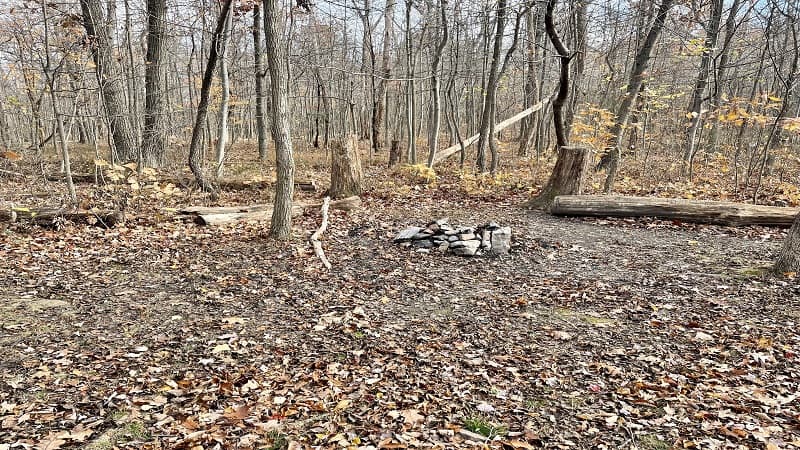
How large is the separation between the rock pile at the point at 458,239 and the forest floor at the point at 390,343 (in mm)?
201

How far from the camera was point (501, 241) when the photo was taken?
7297 millimetres

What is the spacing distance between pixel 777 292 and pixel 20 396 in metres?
7.38

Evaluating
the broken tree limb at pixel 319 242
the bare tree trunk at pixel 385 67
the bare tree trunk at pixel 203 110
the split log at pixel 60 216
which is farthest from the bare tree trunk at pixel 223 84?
the bare tree trunk at pixel 385 67

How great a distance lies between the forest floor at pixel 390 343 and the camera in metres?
3.19

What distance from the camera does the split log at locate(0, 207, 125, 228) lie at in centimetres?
731

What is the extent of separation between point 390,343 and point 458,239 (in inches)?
129

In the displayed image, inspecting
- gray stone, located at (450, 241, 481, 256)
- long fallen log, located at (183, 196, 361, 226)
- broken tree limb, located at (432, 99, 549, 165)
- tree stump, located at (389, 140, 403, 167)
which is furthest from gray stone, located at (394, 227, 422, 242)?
tree stump, located at (389, 140, 403, 167)

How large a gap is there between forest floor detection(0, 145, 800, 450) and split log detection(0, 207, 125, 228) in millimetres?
277

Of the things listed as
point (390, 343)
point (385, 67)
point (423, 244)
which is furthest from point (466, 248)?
point (385, 67)

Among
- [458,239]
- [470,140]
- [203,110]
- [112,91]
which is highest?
[112,91]

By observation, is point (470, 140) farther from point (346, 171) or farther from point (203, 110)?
point (203, 110)

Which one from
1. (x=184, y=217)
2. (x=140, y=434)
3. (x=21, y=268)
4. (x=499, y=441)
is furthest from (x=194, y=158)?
(x=499, y=441)

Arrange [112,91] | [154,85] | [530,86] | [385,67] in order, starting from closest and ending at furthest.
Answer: [112,91]
[154,85]
[385,67]
[530,86]

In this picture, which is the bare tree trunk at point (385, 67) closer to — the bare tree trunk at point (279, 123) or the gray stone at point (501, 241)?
the bare tree trunk at point (279, 123)
